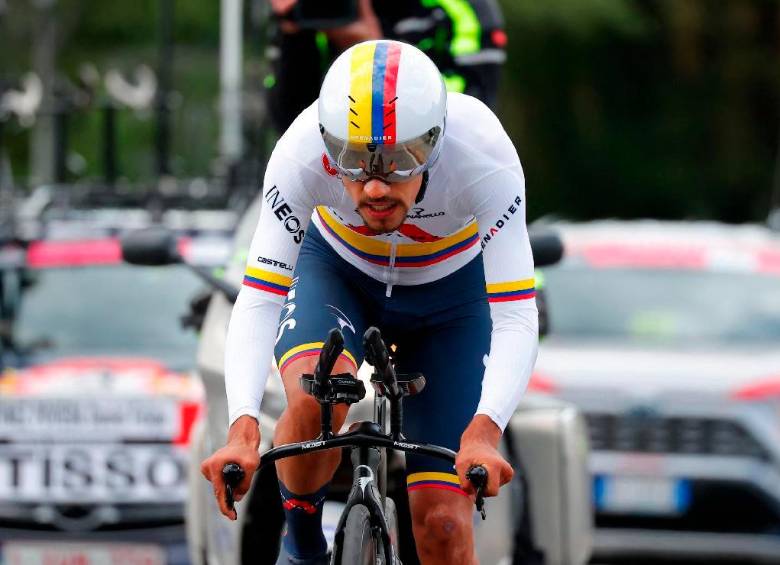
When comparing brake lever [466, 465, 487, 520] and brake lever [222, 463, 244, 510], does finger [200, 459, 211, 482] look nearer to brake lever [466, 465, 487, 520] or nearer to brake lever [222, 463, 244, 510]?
brake lever [222, 463, 244, 510]

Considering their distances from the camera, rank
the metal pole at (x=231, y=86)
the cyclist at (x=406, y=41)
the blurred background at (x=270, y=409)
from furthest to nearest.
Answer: the metal pole at (x=231, y=86)
the blurred background at (x=270, y=409)
the cyclist at (x=406, y=41)

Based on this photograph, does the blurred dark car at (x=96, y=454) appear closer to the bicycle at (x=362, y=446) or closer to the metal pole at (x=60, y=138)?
the bicycle at (x=362, y=446)

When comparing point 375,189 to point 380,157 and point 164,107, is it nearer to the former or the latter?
point 380,157

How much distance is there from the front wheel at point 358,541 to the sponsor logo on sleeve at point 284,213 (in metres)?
0.83

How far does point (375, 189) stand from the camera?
15.4 ft

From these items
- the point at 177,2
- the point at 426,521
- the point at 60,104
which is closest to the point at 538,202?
the point at 177,2

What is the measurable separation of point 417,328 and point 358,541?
42.8 inches

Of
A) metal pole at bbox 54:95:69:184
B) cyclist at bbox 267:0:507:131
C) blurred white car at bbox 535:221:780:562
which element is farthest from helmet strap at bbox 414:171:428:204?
metal pole at bbox 54:95:69:184

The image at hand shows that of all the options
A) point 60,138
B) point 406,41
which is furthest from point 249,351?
point 60,138

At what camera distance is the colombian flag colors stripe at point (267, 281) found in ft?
16.8

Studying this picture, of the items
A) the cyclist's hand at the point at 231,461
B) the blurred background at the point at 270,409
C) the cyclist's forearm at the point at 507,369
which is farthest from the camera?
the blurred background at the point at 270,409

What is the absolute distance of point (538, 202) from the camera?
35.6 meters

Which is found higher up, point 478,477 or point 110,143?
point 478,477

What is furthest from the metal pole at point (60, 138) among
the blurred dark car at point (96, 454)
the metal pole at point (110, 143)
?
the blurred dark car at point (96, 454)
